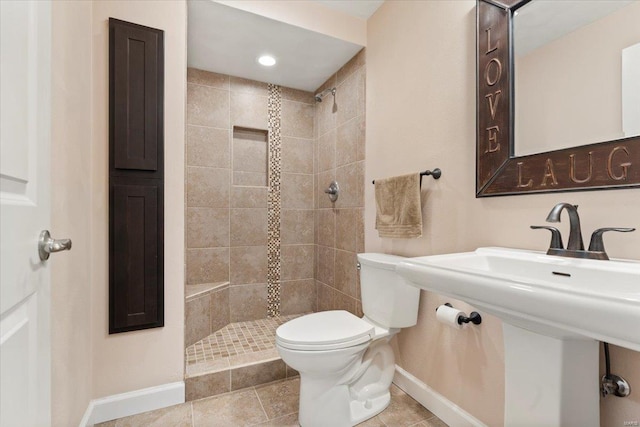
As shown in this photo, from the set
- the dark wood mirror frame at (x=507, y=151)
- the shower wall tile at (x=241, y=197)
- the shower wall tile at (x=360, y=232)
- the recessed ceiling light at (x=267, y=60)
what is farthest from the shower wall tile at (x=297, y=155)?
the dark wood mirror frame at (x=507, y=151)

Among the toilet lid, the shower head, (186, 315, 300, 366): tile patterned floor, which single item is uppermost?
the shower head

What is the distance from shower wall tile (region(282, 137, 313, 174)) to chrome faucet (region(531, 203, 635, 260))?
2.10m

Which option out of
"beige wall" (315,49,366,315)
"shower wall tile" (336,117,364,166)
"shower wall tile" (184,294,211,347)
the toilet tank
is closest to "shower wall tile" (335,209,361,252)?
"beige wall" (315,49,366,315)

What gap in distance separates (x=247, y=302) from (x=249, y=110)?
167 centimetres

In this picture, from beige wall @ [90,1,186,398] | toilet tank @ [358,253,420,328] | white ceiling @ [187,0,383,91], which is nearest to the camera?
beige wall @ [90,1,186,398]

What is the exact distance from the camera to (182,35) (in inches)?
64.1

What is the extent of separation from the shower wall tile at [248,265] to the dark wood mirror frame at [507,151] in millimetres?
1894

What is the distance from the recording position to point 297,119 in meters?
2.80

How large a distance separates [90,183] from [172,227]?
0.42 meters

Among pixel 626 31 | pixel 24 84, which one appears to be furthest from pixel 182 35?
pixel 626 31

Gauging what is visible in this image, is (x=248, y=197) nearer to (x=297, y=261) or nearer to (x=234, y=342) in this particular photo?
(x=297, y=261)

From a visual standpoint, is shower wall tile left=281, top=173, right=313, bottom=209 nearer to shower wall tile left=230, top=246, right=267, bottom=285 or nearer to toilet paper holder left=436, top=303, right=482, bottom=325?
shower wall tile left=230, top=246, right=267, bottom=285

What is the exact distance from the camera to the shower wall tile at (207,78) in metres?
2.41

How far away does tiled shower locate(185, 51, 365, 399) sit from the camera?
7.40 ft
